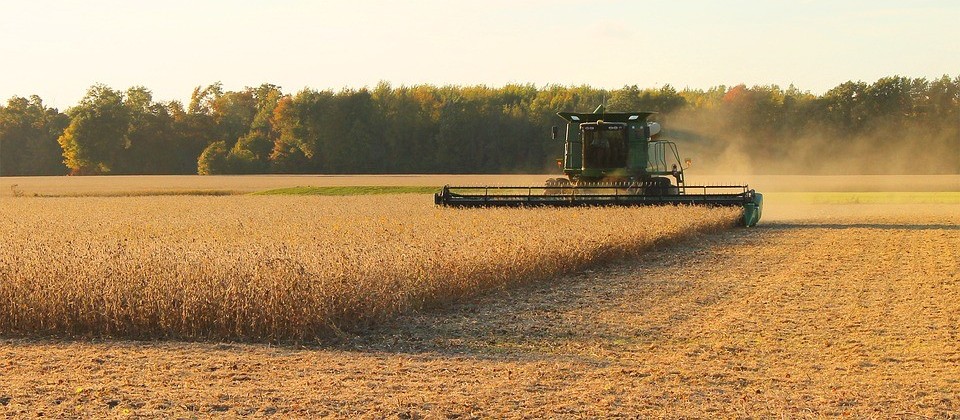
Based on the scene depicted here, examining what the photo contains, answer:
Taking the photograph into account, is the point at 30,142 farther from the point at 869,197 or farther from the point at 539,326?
the point at 539,326

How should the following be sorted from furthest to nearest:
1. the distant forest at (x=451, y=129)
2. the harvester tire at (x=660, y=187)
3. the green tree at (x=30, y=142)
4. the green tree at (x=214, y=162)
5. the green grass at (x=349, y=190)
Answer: the green tree at (x=30, y=142) → the green tree at (x=214, y=162) → the distant forest at (x=451, y=129) → the green grass at (x=349, y=190) → the harvester tire at (x=660, y=187)

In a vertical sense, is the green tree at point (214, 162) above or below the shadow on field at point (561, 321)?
above

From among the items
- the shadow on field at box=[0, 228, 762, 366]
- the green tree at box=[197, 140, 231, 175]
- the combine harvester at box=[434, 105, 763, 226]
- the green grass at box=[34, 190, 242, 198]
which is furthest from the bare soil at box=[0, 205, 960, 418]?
the green tree at box=[197, 140, 231, 175]

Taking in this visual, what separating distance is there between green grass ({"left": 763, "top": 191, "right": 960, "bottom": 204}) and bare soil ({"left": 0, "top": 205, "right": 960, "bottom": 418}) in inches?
1020

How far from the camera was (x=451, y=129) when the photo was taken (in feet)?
245

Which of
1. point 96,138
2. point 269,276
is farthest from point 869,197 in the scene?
point 96,138

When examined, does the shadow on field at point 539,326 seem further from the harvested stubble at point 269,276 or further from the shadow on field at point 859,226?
the shadow on field at point 859,226

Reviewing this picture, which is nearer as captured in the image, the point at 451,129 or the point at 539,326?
the point at 539,326

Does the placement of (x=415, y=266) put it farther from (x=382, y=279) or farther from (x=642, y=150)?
(x=642, y=150)

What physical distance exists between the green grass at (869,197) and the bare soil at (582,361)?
2592 centimetres

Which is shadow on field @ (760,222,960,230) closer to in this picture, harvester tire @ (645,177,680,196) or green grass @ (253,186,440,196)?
harvester tire @ (645,177,680,196)

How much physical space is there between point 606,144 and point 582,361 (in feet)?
55.5

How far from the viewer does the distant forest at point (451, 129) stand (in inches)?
2544

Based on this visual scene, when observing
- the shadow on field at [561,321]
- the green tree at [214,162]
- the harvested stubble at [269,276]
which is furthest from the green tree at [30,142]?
the shadow on field at [561,321]
